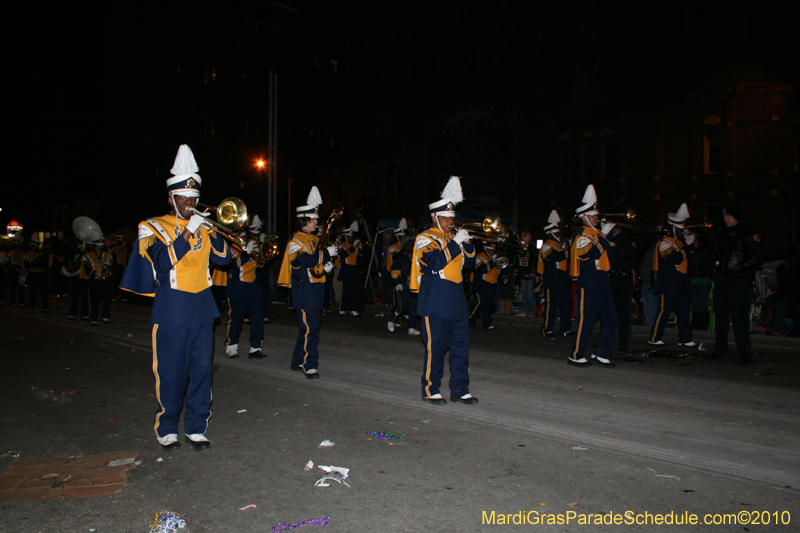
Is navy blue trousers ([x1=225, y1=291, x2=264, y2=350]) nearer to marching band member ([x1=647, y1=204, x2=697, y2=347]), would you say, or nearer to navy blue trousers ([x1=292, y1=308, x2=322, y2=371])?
navy blue trousers ([x1=292, y1=308, x2=322, y2=371])

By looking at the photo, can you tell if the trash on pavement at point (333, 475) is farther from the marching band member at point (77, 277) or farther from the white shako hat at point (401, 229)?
the marching band member at point (77, 277)

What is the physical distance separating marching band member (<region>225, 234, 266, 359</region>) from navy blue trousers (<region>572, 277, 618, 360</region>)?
4689 millimetres

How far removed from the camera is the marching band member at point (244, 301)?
890 centimetres

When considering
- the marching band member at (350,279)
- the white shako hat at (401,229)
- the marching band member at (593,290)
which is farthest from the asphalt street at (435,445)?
the marching band member at (350,279)

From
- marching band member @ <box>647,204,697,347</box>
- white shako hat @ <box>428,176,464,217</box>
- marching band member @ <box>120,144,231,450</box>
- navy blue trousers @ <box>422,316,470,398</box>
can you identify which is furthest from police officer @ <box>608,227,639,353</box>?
marching band member @ <box>120,144,231,450</box>

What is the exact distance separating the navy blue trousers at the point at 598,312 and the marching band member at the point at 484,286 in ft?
14.9

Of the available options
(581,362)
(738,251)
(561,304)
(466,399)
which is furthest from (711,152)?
(466,399)

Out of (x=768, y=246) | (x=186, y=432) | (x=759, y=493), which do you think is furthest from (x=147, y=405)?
(x=768, y=246)

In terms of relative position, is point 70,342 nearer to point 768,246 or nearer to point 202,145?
point 768,246

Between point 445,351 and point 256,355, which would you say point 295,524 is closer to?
point 445,351

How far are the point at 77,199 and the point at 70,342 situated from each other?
168 feet

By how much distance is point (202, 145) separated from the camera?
45875mm

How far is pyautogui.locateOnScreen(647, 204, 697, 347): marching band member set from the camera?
9766 millimetres

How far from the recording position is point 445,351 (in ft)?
20.6
